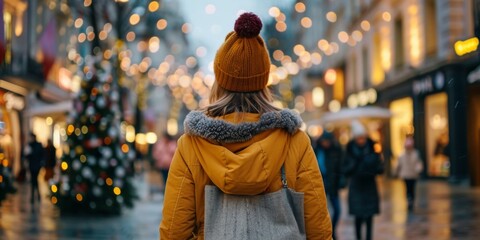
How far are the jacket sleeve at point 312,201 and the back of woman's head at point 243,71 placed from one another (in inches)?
13.0

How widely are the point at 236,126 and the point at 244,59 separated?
0.32 meters

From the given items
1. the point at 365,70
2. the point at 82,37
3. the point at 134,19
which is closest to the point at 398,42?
the point at 365,70

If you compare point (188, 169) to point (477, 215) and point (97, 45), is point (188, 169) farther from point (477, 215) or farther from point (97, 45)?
point (97, 45)

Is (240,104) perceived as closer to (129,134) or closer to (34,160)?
(34,160)

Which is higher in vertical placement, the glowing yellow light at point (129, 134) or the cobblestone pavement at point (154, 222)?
the glowing yellow light at point (129, 134)

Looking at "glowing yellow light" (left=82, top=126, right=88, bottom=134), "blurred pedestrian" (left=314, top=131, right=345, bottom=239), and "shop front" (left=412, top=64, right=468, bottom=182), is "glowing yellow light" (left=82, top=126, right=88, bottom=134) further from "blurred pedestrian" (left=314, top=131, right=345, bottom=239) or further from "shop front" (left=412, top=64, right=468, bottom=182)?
"shop front" (left=412, top=64, right=468, bottom=182)

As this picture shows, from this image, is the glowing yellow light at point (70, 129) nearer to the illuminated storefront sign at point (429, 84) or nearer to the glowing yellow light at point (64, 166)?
the glowing yellow light at point (64, 166)

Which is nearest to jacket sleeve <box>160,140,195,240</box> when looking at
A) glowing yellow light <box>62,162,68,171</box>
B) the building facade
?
the building facade

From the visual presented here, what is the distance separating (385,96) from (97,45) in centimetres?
1993

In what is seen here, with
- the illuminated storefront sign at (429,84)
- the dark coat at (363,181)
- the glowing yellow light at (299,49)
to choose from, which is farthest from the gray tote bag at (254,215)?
the glowing yellow light at (299,49)

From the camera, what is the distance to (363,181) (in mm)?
10023

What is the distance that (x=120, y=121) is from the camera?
1504 centimetres

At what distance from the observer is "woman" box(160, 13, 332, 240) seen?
116 inches

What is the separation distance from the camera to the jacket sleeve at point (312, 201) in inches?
120
